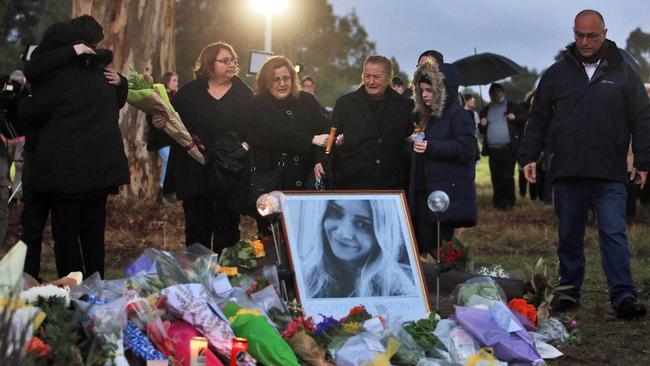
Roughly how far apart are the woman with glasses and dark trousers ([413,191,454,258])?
2.83 ft

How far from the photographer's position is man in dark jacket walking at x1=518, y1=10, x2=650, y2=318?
7.58 metres

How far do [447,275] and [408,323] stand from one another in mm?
1219

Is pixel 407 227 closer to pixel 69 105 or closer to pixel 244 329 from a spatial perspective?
pixel 244 329

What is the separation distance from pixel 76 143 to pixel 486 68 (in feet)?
37.7

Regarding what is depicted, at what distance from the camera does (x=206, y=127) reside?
865 cm

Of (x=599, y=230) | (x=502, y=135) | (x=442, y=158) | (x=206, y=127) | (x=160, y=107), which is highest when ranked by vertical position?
(x=502, y=135)

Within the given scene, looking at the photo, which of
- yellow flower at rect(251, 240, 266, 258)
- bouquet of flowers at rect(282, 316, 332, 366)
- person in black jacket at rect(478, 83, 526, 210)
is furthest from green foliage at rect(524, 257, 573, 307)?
person in black jacket at rect(478, 83, 526, 210)

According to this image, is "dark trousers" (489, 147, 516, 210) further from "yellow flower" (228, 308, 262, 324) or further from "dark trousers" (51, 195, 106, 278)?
"yellow flower" (228, 308, 262, 324)

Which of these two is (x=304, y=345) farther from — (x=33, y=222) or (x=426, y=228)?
(x=33, y=222)

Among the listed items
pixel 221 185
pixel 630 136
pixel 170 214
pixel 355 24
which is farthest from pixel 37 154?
pixel 355 24

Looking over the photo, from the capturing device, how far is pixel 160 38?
15688 mm

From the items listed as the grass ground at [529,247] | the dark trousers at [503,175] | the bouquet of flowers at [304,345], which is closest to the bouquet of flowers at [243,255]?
the bouquet of flowers at [304,345]

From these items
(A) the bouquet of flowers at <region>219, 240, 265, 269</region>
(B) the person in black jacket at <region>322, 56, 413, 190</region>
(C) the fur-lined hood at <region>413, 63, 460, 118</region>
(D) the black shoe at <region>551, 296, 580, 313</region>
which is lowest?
(D) the black shoe at <region>551, 296, 580, 313</region>

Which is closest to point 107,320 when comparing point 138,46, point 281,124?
point 281,124
